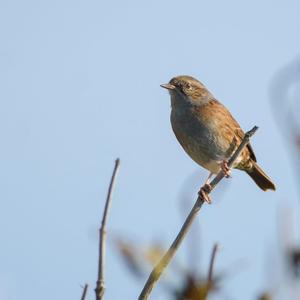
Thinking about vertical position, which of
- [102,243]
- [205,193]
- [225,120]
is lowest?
[102,243]

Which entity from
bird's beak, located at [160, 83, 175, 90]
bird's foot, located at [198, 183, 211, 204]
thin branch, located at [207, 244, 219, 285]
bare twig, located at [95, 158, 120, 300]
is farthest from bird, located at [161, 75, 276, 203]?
thin branch, located at [207, 244, 219, 285]

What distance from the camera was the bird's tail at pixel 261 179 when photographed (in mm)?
10164

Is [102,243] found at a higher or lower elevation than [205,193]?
lower

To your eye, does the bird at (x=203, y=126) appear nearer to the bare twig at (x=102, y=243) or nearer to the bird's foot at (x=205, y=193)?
the bird's foot at (x=205, y=193)

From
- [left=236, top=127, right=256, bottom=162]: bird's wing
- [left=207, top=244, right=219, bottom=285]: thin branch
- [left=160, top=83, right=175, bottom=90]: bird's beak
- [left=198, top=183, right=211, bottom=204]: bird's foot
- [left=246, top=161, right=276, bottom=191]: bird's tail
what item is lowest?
[left=207, top=244, right=219, bottom=285]: thin branch

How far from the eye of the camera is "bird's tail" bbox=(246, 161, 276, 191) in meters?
10.2

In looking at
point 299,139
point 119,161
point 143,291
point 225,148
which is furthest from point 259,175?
point 299,139

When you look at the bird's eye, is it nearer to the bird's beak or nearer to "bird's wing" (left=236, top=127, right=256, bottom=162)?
the bird's beak

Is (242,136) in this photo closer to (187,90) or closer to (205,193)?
(187,90)

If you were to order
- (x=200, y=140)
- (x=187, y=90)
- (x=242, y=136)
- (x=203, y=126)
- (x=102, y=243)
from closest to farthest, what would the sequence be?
(x=102, y=243)
(x=200, y=140)
(x=203, y=126)
(x=242, y=136)
(x=187, y=90)

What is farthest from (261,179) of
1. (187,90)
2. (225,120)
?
(187,90)

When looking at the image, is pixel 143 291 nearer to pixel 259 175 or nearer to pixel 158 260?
pixel 158 260

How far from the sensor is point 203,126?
8953 mm

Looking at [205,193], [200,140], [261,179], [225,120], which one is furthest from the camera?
[261,179]
